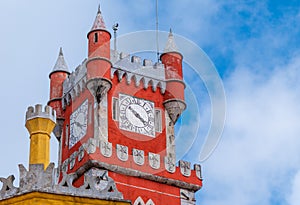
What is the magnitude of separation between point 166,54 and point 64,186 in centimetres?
2218

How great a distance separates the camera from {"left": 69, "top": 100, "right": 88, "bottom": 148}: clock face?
35.5 meters

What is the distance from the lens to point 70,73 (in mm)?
39156

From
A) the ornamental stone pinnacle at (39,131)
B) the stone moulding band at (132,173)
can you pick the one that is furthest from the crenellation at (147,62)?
the ornamental stone pinnacle at (39,131)

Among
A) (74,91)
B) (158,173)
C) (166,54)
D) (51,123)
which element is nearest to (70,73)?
(74,91)

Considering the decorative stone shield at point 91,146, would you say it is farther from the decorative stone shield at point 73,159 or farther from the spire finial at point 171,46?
the spire finial at point 171,46

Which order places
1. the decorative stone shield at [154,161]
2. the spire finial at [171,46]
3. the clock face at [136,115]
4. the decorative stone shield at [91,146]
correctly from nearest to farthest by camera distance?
the decorative stone shield at [91,146] < the decorative stone shield at [154,161] < the clock face at [136,115] < the spire finial at [171,46]

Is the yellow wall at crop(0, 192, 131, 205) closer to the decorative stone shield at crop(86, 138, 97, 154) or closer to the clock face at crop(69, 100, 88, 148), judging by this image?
the decorative stone shield at crop(86, 138, 97, 154)

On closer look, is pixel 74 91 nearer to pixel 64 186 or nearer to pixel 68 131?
pixel 68 131

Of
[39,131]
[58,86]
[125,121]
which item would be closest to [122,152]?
[125,121]

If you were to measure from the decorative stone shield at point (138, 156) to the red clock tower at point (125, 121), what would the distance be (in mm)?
51

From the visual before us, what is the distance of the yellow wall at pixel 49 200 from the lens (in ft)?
53.9

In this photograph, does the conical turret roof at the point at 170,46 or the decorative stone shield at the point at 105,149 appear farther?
the conical turret roof at the point at 170,46

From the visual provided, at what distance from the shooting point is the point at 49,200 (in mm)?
16516

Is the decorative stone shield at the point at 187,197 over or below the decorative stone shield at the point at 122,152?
below
